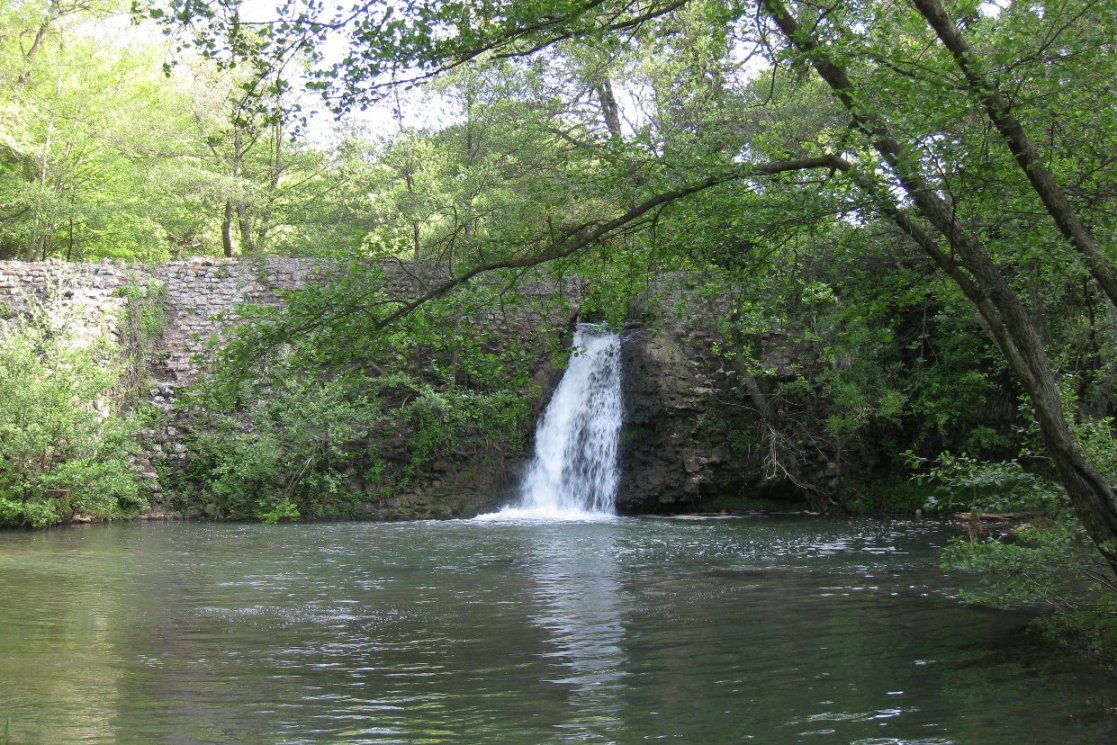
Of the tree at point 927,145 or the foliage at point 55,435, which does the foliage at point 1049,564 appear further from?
the foliage at point 55,435

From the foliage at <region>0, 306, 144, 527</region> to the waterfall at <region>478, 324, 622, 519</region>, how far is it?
6.65 metres

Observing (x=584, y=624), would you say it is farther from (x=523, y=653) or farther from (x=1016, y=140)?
(x=1016, y=140)

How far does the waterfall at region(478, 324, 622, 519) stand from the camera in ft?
60.0

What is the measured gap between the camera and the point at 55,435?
49.9ft

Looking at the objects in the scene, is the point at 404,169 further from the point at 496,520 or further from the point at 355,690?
the point at 355,690

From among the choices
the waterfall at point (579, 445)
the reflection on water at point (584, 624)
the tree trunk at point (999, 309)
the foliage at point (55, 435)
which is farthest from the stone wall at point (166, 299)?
the tree trunk at point (999, 309)

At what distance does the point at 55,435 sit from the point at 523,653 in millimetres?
11520

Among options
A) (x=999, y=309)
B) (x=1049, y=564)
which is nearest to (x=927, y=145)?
(x=999, y=309)

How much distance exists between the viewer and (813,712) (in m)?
4.96

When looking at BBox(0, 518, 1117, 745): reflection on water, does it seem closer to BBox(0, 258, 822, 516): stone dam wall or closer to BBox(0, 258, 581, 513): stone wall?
BBox(0, 258, 581, 513): stone wall

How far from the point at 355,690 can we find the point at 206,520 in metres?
12.5

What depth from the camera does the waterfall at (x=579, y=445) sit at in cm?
1828

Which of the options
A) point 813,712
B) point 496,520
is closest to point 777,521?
point 496,520

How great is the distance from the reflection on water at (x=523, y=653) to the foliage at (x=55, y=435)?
3.55 metres
